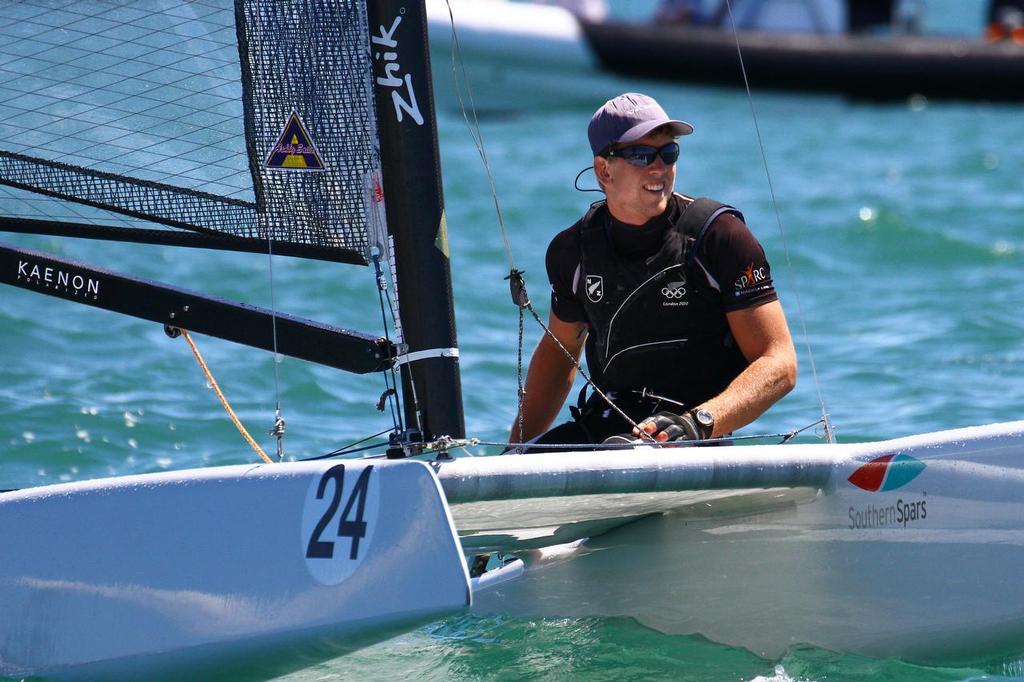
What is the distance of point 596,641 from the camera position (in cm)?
269

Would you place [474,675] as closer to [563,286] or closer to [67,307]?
[563,286]

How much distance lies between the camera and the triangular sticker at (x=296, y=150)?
8.16ft

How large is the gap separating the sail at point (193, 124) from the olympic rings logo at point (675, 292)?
1.91ft

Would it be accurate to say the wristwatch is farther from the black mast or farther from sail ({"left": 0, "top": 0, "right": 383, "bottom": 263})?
sail ({"left": 0, "top": 0, "right": 383, "bottom": 263})

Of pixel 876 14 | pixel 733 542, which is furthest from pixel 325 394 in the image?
pixel 876 14

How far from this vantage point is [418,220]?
2432 mm

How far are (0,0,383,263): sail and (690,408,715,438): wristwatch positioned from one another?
68 cm

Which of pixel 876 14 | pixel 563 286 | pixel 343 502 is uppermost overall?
pixel 876 14

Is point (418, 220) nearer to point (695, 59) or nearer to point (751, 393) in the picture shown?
point (751, 393)

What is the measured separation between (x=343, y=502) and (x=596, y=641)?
0.85 meters

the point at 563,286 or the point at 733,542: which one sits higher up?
the point at 563,286

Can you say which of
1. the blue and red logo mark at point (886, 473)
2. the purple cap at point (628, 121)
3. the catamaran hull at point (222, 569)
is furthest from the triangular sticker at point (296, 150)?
the blue and red logo mark at point (886, 473)

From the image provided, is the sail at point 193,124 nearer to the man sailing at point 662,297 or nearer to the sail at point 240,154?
the sail at point 240,154

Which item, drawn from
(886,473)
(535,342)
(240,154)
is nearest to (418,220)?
(240,154)
